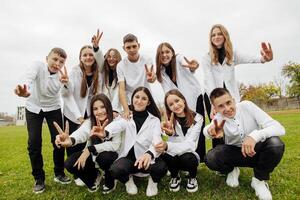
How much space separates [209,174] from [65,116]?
10.7 ft

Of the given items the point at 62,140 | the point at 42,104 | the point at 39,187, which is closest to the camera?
the point at 62,140

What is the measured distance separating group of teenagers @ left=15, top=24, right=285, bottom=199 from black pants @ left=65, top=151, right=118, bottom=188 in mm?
18

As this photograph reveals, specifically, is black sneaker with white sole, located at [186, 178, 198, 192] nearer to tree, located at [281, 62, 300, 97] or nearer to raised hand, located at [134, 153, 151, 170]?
raised hand, located at [134, 153, 151, 170]

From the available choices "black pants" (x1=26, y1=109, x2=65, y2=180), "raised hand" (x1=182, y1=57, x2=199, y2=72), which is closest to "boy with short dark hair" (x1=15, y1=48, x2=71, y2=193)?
"black pants" (x1=26, y1=109, x2=65, y2=180)

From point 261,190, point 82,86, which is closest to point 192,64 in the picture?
point 82,86

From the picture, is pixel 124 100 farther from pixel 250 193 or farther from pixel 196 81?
pixel 250 193

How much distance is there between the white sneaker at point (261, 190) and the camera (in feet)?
13.9

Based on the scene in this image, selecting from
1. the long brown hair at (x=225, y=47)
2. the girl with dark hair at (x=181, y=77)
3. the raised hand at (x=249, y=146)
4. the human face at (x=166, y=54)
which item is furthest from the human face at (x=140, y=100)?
the raised hand at (x=249, y=146)

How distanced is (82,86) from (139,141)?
182 centimetres

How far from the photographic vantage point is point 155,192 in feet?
16.1

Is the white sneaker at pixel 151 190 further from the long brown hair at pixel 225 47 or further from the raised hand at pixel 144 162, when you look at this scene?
the long brown hair at pixel 225 47

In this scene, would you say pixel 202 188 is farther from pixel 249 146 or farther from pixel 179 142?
pixel 249 146

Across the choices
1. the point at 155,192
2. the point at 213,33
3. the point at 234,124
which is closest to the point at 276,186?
the point at 234,124

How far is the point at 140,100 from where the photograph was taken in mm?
5422
